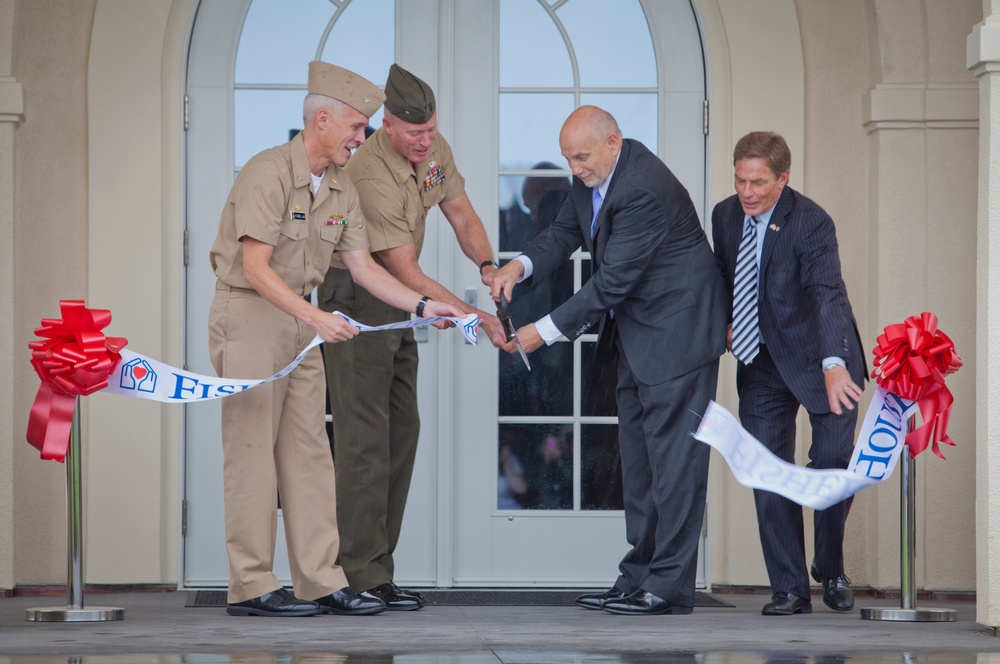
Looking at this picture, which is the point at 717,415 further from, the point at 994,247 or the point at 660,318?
the point at 994,247

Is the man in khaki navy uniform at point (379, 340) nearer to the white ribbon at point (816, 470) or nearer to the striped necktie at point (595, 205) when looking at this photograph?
the striped necktie at point (595, 205)

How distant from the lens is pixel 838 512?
4.76 m

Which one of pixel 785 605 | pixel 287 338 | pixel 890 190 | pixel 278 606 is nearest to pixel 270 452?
pixel 287 338

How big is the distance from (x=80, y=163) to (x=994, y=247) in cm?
356

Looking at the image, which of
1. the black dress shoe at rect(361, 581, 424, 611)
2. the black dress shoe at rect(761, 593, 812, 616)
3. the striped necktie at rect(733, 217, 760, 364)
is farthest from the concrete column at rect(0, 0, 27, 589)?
the black dress shoe at rect(761, 593, 812, 616)

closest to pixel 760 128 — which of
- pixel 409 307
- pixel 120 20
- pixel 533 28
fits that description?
pixel 533 28

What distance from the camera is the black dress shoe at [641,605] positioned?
15.0 feet

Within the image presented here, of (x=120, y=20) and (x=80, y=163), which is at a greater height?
(x=120, y=20)

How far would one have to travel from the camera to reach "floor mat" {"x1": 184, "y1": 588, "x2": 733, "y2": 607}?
510cm

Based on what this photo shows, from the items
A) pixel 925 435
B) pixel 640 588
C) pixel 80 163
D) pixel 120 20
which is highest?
pixel 120 20

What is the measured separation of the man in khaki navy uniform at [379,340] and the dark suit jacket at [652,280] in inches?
20.9

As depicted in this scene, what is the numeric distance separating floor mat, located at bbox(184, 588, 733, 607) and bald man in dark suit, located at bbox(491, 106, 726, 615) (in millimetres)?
505

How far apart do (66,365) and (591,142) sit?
189 centimetres

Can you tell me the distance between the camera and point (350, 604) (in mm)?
4531
